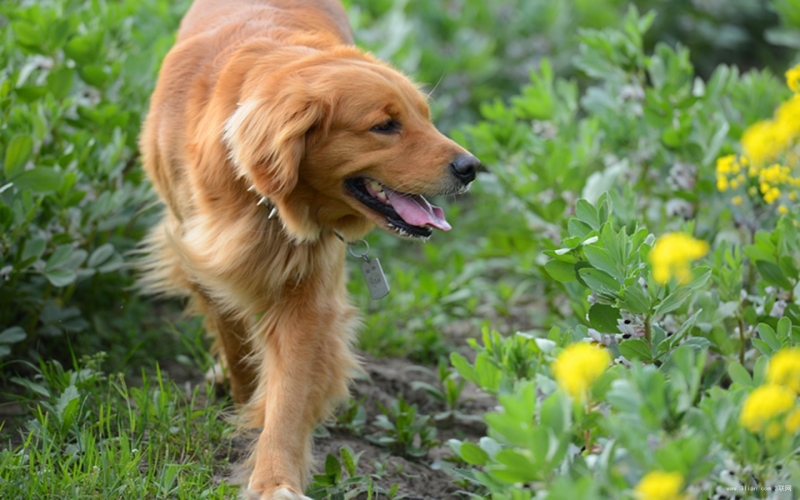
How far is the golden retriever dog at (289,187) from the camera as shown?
279 centimetres

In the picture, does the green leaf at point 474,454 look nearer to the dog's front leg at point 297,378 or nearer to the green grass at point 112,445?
the dog's front leg at point 297,378

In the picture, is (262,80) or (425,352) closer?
(262,80)

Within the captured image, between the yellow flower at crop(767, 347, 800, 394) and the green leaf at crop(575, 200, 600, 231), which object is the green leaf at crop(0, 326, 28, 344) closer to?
the green leaf at crop(575, 200, 600, 231)

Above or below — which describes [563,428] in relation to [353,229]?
above

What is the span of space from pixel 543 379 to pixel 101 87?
2676 millimetres

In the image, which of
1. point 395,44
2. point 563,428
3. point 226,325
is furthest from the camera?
point 395,44

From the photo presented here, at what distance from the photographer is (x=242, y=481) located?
110 inches

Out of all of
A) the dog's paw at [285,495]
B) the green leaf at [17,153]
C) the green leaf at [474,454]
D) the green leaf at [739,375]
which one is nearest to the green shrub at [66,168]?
the green leaf at [17,153]

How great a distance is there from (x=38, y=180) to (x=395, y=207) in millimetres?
1289

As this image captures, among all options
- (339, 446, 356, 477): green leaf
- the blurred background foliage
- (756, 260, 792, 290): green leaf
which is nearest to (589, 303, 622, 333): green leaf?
(756, 260, 792, 290): green leaf

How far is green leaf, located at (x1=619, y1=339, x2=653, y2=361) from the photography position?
2.46 m

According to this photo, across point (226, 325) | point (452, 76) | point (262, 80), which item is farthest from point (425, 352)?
point (452, 76)

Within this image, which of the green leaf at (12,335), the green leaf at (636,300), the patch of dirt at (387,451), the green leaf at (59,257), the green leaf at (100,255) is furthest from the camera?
the green leaf at (100,255)

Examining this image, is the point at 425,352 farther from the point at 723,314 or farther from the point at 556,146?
the point at 723,314
